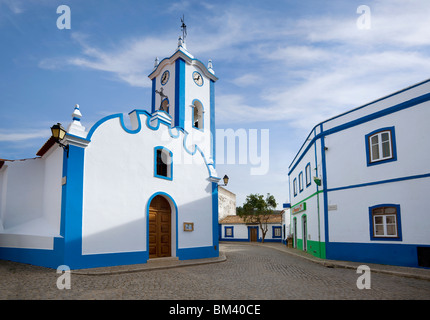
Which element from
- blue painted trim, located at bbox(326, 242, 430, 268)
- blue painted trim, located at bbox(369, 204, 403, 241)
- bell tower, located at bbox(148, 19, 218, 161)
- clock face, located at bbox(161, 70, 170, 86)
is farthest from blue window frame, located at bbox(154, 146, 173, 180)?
blue painted trim, located at bbox(369, 204, 403, 241)

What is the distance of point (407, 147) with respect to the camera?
11.5 m

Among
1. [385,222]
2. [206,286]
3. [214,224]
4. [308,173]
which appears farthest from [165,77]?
[385,222]

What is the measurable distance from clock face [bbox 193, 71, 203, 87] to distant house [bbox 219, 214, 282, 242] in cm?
2220

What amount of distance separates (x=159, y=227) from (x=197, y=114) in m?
7.07

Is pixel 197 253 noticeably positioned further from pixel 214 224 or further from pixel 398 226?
pixel 398 226

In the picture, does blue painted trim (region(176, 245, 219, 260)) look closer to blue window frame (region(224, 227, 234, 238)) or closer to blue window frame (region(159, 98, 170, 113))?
blue window frame (region(159, 98, 170, 113))

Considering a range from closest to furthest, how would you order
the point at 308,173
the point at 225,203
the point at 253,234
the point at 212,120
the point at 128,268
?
the point at 128,268 < the point at 212,120 < the point at 308,173 < the point at 253,234 < the point at 225,203

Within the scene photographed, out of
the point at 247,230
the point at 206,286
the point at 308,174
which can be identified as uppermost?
the point at 308,174

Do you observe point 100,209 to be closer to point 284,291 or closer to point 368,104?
point 284,291

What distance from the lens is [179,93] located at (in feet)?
52.2

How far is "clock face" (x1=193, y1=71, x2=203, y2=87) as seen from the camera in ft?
56.3
